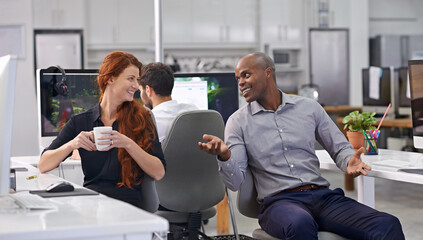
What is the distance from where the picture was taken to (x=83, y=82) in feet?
11.2

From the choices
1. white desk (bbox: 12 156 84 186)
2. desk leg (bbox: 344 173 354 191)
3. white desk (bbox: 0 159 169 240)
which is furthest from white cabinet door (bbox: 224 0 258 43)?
white desk (bbox: 0 159 169 240)

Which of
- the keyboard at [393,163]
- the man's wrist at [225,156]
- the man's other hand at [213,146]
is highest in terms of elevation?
the man's other hand at [213,146]

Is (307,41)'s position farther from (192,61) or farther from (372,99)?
(372,99)

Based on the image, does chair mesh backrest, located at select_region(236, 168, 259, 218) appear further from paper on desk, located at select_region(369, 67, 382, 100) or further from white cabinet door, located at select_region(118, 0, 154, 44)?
white cabinet door, located at select_region(118, 0, 154, 44)

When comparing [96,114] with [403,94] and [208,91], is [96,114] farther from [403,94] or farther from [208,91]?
[403,94]

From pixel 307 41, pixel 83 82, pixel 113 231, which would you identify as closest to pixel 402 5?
pixel 307 41

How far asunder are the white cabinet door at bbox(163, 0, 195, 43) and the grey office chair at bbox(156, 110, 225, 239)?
6.48 meters

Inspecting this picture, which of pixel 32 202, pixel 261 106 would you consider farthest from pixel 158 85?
pixel 32 202

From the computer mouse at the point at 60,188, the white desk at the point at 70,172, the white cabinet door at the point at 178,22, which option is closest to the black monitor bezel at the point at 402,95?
the white desk at the point at 70,172

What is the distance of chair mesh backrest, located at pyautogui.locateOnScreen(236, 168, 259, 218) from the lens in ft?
8.68

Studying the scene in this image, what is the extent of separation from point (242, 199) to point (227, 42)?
713 centimetres

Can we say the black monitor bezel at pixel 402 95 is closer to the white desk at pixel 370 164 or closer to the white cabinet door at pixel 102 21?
the white desk at pixel 370 164

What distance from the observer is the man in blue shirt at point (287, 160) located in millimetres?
2357

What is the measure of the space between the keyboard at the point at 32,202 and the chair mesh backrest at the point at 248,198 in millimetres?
1009
